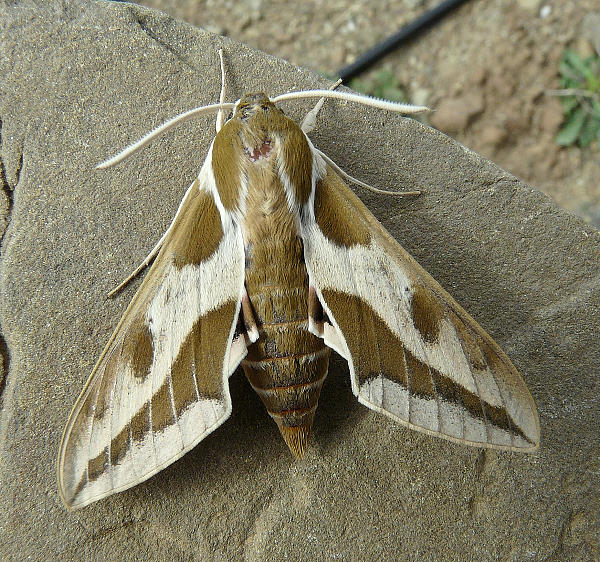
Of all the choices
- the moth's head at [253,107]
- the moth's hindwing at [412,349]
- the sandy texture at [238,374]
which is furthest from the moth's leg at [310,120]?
the moth's hindwing at [412,349]

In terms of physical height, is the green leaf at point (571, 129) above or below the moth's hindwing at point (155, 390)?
below

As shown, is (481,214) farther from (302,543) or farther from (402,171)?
(302,543)

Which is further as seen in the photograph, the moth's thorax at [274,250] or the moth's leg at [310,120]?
the moth's leg at [310,120]

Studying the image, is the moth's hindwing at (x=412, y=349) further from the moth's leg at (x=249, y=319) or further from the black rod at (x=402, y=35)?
the black rod at (x=402, y=35)

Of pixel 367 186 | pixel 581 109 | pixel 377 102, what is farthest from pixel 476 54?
pixel 377 102

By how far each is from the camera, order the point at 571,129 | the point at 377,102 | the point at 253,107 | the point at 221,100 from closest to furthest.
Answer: the point at 377,102 < the point at 253,107 < the point at 221,100 < the point at 571,129

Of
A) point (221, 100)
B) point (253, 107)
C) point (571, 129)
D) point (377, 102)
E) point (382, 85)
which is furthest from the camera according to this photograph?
point (382, 85)

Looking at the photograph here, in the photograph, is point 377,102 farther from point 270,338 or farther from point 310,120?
point 270,338
